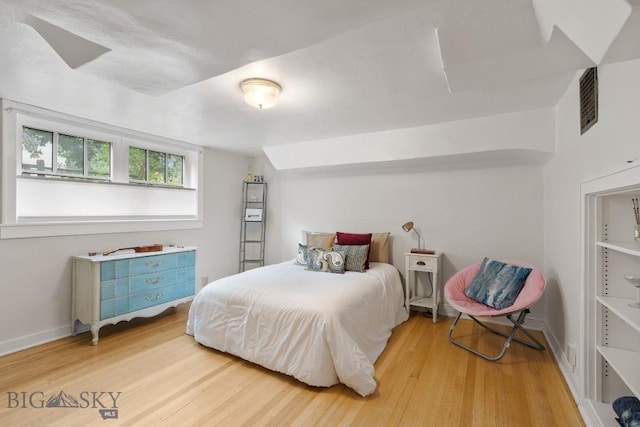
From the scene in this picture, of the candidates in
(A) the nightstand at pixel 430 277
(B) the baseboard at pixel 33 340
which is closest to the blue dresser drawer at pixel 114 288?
(B) the baseboard at pixel 33 340

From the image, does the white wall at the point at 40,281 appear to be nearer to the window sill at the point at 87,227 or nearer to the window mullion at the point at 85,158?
the window sill at the point at 87,227

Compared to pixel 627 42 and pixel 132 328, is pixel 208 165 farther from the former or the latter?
pixel 627 42

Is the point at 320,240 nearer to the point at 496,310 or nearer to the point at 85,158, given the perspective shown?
the point at 496,310

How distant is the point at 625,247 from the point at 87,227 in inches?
167

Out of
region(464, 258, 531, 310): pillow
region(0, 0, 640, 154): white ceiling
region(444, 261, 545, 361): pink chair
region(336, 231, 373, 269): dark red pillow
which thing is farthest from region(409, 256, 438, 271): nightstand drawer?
region(0, 0, 640, 154): white ceiling

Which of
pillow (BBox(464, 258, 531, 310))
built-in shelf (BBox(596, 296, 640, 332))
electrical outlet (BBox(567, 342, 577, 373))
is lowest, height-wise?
electrical outlet (BBox(567, 342, 577, 373))

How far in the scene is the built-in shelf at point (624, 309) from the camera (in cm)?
135

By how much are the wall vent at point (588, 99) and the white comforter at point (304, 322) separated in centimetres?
197

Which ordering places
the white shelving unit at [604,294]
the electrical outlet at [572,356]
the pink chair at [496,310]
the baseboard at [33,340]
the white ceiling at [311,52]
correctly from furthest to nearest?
1. the baseboard at [33,340]
2. the pink chair at [496,310]
3. the electrical outlet at [572,356]
4. the white shelving unit at [604,294]
5. the white ceiling at [311,52]

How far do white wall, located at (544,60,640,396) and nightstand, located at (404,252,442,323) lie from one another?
1.04 metres

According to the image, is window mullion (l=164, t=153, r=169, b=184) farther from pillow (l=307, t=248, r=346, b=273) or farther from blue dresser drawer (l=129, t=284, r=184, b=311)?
pillow (l=307, t=248, r=346, b=273)

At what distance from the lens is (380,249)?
3.73 metres

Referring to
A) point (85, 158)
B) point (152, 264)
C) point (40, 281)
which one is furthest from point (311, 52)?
point (40, 281)

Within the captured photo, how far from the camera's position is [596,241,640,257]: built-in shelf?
133cm
